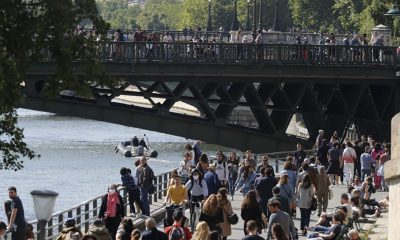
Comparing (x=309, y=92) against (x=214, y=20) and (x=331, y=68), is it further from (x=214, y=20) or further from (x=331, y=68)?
(x=214, y=20)

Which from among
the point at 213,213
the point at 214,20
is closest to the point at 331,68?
the point at 213,213

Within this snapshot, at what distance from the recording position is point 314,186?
31312mm

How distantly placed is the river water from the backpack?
81.3 feet

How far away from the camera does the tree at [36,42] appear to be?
18656 mm

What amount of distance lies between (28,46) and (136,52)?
2977 centimetres

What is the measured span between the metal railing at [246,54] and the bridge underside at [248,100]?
0.82ft

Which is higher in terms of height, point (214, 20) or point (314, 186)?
point (314, 186)

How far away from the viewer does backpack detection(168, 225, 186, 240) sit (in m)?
22.7

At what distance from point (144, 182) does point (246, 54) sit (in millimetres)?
19503

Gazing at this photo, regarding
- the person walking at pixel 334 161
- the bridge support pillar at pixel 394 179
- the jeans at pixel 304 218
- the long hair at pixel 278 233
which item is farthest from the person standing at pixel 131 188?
the bridge support pillar at pixel 394 179

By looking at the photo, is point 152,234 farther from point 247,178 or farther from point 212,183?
point 247,178

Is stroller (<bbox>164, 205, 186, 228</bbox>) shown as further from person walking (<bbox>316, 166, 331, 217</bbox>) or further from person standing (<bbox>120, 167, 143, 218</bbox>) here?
person walking (<bbox>316, 166, 331, 217</bbox>)

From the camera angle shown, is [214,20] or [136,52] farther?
[214,20]

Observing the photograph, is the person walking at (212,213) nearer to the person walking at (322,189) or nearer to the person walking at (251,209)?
the person walking at (251,209)
